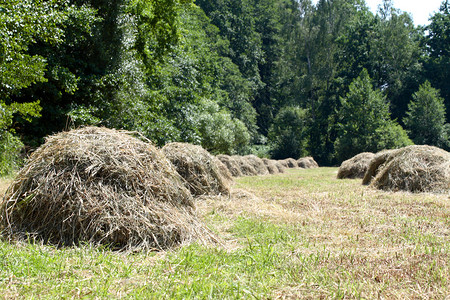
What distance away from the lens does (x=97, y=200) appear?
12.9 feet

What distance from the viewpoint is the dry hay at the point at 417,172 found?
8.59m

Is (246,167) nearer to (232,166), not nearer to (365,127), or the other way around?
(232,166)

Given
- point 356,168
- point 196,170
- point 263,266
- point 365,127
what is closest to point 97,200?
point 263,266

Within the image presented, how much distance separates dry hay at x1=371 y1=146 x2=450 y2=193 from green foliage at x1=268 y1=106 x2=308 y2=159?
3857 cm

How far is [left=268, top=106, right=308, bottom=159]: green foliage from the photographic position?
48344mm

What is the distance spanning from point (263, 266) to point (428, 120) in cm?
4682

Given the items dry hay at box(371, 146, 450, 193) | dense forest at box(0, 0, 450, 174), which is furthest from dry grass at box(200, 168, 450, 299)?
dense forest at box(0, 0, 450, 174)

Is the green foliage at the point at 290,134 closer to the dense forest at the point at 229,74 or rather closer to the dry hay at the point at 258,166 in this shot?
the dense forest at the point at 229,74

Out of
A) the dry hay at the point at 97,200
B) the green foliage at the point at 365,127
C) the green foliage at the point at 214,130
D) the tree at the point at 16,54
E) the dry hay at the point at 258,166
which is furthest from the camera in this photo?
the green foliage at the point at 365,127

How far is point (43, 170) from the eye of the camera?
4.18 metres

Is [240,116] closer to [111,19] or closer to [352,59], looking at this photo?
[352,59]

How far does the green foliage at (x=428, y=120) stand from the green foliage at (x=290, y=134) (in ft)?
44.6

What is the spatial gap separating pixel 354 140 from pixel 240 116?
15.1 meters

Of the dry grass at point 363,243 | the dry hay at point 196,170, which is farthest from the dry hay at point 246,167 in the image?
the dry grass at point 363,243
